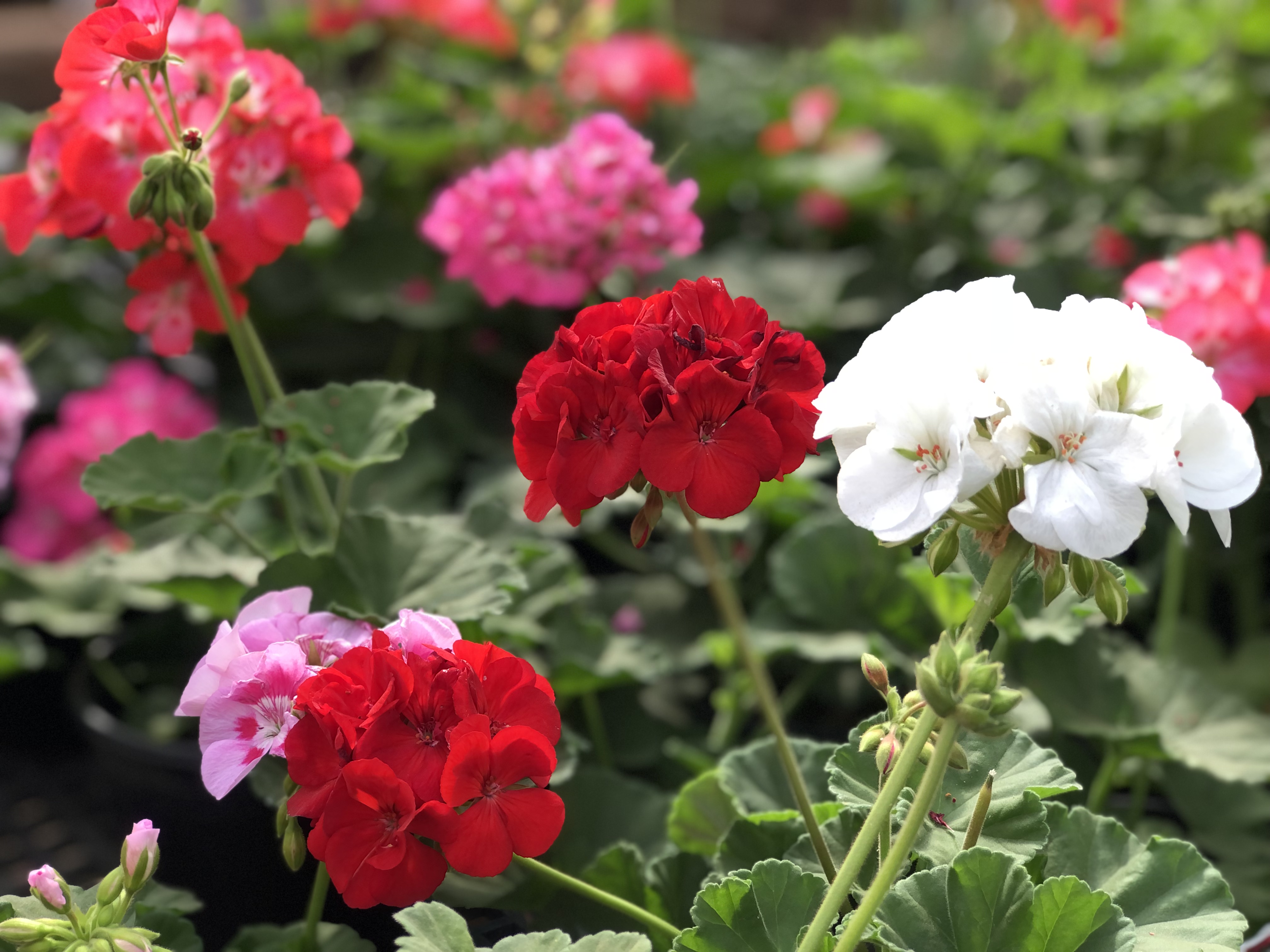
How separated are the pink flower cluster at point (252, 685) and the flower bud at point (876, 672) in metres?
0.25

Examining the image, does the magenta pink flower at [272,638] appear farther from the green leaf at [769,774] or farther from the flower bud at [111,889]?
the green leaf at [769,774]

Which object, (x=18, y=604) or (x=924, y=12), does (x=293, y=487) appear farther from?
(x=924, y=12)

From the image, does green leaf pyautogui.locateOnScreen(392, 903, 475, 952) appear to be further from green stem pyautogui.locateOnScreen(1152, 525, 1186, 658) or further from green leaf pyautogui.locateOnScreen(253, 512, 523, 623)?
green stem pyautogui.locateOnScreen(1152, 525, 1186, 658)

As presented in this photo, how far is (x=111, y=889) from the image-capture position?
2.09 feet

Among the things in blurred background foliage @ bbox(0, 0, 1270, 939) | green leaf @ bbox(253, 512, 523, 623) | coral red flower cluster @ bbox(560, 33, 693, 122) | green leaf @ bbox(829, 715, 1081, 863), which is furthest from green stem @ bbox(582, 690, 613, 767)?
coral red flower cluster @ bbox(560, 33, 693, 122)

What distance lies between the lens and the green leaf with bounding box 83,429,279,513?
949 mm

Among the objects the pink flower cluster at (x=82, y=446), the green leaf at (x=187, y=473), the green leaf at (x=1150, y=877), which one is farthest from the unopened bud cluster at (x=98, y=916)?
the pink flower cluster at (x=82, y=446)

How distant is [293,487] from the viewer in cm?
157

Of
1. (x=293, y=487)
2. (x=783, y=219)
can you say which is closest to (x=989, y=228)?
(x=783, y=219)

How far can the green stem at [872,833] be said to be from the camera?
0.56 m

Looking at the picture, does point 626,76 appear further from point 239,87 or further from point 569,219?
point 239,87

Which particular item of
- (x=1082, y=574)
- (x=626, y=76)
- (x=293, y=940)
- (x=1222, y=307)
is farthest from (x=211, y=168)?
(x=626, y=76)

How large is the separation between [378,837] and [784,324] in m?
1.35

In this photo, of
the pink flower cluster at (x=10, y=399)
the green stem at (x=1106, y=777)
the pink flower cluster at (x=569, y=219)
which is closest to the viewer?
the green stem at (x=1106, y=777)
